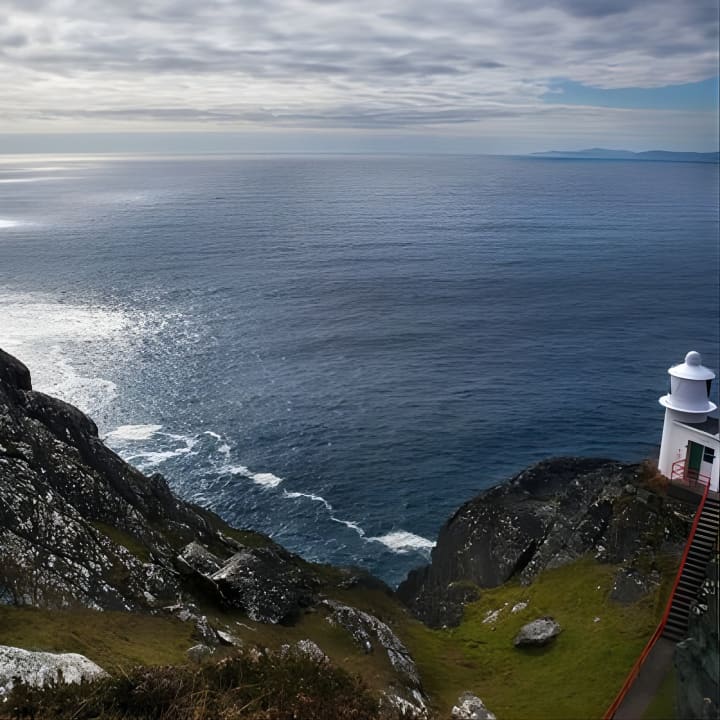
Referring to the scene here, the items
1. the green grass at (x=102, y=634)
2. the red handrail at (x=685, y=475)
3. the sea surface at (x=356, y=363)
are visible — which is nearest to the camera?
the green grass at (x=102, y=634)

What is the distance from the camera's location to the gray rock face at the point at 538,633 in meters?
33.8

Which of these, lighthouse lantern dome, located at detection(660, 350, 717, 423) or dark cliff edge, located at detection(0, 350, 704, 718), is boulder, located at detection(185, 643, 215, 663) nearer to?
dark cliff edge, located at detection(0, 350, 704, 718)

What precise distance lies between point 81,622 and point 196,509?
71.6 feet

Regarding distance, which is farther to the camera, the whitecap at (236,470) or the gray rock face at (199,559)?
the whitecap at (236,470)

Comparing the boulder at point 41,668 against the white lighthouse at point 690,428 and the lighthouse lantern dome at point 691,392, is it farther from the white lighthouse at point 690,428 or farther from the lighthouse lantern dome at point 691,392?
the lighthouse lantern dome at point 691,392

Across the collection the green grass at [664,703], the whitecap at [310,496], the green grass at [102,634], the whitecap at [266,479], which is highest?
the green grass at [102,634]

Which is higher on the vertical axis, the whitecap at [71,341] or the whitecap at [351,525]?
the whitecap at [71,341]

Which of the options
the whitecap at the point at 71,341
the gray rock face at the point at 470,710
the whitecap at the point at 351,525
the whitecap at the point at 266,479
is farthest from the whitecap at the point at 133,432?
the gray rock face at the point at 470,710

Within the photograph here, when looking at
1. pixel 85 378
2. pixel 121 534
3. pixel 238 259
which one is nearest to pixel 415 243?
pixel 238 259

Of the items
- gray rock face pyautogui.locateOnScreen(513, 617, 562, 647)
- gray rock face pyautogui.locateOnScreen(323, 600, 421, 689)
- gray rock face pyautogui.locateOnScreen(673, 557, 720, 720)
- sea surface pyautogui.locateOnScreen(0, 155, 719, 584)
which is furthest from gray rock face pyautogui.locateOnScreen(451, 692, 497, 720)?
sea surface pyautogui.locateOnScreen(0, 155, 719, 584)

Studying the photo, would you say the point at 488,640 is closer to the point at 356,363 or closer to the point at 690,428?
the point at 690,428

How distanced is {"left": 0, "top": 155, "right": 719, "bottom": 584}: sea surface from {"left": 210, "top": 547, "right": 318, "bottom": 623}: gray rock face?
15.6m

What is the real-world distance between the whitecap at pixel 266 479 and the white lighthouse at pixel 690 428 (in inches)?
1370

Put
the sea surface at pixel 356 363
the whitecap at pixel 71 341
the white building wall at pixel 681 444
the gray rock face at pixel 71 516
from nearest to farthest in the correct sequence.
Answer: the gray rock face at pixel 71 516 → the white building wall at pixel 681 444 → the sea surface at pixel 356 363 → the whitecap at pixel 71 341
